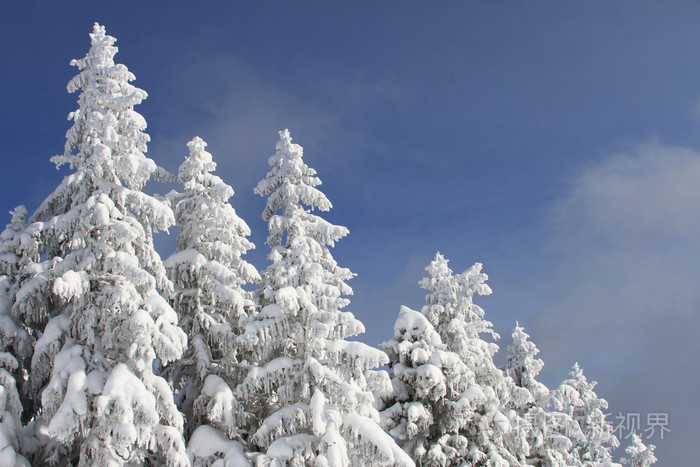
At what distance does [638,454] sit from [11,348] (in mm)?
49187

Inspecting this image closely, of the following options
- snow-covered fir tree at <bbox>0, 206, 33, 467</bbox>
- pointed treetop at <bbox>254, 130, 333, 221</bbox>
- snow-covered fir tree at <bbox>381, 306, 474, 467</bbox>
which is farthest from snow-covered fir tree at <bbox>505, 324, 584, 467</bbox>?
snow-covered fir tree at <bbox>0, 206, 33, 467</bbox>

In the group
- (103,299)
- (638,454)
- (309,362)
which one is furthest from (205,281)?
(638,454)

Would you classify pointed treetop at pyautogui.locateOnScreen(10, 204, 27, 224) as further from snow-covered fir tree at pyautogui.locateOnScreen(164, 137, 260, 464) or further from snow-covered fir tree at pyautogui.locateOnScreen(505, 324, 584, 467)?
snow-covered fir tree at pyautogui.locateOnScreen(505, 324, 584, 467)

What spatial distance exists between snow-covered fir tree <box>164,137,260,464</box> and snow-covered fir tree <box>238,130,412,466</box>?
45.3 inches

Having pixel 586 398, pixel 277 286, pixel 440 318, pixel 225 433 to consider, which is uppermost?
pixel 586 398

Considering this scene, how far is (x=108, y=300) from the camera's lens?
15164mm

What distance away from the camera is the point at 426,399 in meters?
22.1

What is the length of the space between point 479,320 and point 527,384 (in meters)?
6.13

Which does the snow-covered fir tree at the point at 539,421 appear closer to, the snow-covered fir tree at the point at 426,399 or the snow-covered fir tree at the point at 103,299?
the snow-covered fir tree at the point at 426,399

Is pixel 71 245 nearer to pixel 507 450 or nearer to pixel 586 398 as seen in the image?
pixel 507 450

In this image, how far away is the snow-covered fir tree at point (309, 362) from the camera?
15.3 m

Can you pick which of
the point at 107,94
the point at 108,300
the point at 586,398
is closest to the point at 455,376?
the point at 108,300

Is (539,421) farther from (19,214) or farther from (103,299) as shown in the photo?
(19,214)

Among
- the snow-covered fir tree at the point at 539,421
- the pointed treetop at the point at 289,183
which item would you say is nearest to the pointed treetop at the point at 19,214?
the pointed treetop at the point at 289,183
